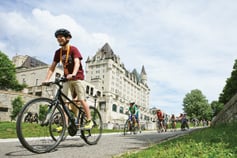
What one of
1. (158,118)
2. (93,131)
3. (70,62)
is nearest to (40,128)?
(70,62)

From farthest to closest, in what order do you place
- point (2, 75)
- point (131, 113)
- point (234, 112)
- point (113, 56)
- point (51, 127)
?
1. point (113, 56)
2. point (2, 75)
3. point (131, 113)
4. point (234, 112)
5. point (51, 127)

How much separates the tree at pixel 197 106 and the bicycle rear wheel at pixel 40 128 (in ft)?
213

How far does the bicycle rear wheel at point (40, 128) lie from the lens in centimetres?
352

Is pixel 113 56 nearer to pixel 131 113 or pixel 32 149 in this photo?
pixel 131 113

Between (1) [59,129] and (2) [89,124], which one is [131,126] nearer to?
(2) [89,124]

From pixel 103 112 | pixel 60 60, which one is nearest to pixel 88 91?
pixel 103 112

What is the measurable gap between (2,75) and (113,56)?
45126mm

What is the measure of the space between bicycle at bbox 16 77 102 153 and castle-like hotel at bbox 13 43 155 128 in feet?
120

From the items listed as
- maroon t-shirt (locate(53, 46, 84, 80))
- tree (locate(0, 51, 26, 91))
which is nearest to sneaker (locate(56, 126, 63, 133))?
maroon t-shirt (locate(53, 46, 84, 80))

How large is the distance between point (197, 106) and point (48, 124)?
66.4 meters

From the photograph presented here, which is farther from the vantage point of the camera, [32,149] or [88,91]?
[88,91]

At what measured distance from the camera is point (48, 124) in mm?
4043

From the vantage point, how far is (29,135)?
3775 millimetres

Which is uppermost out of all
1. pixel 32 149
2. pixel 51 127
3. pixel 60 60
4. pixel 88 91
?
pixel 88 91
